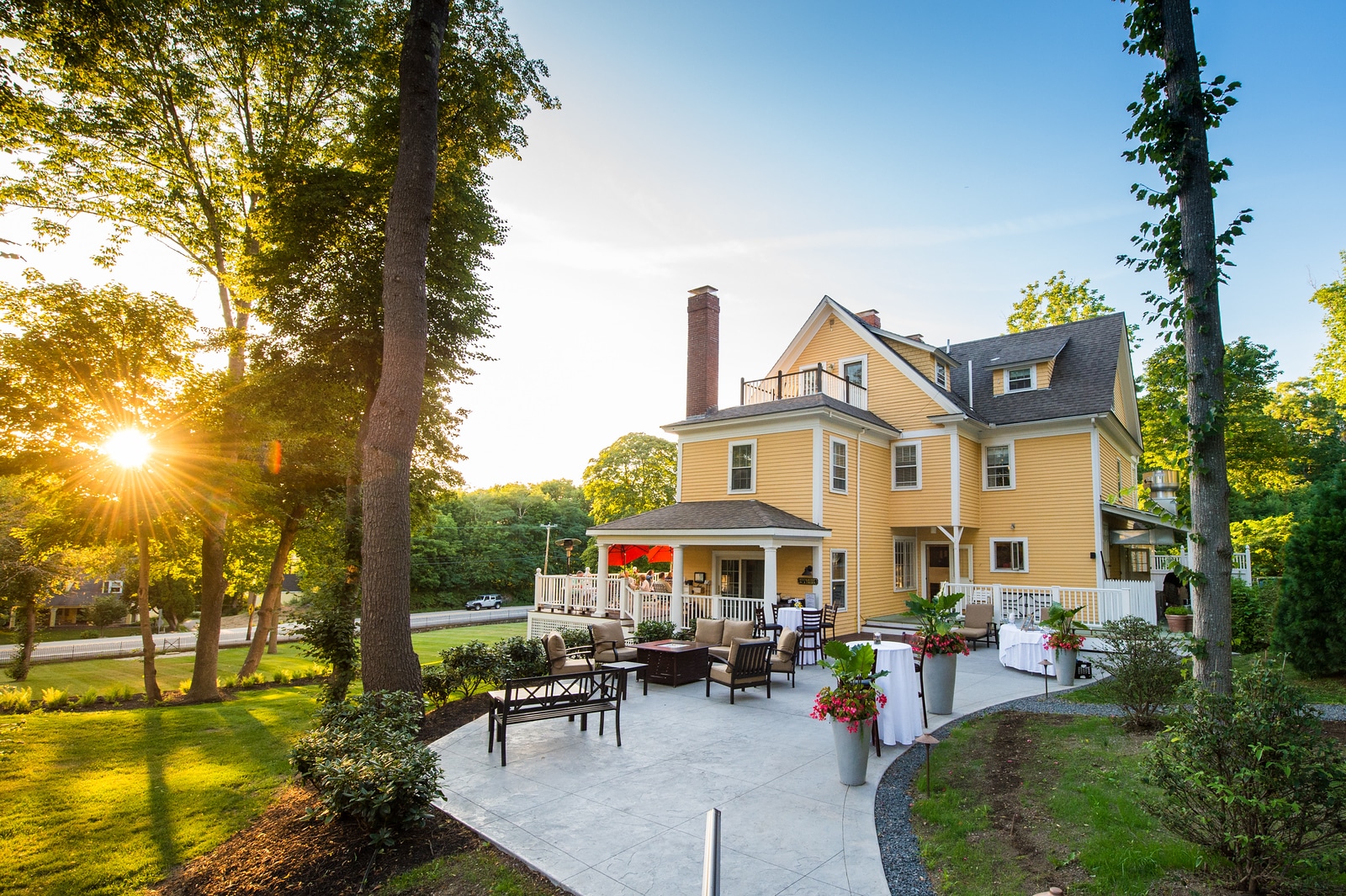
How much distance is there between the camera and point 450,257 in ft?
43.9

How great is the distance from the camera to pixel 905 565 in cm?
2070

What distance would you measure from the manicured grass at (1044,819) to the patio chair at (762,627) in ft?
19.9

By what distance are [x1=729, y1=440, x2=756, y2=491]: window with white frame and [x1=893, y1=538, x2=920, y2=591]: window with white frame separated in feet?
18.1

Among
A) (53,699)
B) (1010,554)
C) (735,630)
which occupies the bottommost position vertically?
(53,699)

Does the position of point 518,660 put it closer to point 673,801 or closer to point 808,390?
point 673,801

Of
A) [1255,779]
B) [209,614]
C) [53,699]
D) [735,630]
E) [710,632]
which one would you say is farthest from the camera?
[209,614]

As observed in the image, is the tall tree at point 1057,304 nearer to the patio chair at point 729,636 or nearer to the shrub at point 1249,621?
the shrub at point 1249,621

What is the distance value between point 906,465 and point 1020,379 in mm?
5099

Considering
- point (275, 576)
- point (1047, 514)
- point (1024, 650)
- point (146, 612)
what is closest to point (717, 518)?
point (1024, 650)

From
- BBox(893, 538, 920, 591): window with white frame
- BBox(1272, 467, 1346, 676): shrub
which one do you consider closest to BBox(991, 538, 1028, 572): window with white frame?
BBox(893, 538, 920, 591): window with white frame

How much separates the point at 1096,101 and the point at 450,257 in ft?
38.2

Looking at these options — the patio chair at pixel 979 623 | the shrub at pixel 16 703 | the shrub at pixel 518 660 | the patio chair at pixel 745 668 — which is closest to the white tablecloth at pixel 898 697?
the patio chair at pixel 745 668

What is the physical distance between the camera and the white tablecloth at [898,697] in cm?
748

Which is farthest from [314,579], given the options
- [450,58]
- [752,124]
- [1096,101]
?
[1096,101]
